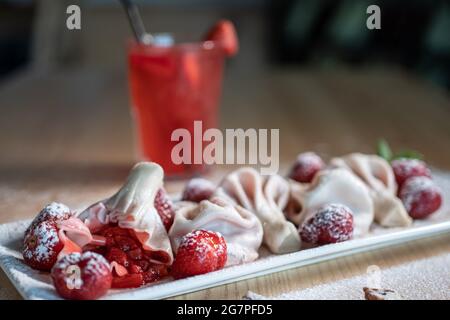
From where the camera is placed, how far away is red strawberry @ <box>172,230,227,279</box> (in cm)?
97

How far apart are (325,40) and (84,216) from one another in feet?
9.44

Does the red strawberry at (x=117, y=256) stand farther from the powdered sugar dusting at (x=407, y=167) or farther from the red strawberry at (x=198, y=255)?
the powdered sugar dusting at (x=407, y=167)

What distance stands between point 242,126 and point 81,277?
4.29ft

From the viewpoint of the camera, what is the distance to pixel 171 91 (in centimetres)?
162

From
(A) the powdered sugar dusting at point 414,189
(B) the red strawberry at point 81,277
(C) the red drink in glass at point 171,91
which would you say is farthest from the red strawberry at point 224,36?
(B) the red strawberry at point 81,277

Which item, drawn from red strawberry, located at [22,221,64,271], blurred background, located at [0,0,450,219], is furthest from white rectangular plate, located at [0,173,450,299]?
blurred background, located at [0,0,450,219]

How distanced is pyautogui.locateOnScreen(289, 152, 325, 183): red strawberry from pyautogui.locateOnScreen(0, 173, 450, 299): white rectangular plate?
212 millimetres

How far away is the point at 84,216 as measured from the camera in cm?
107

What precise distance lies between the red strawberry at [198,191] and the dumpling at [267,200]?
1.1 inches

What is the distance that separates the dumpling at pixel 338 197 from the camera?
119cm

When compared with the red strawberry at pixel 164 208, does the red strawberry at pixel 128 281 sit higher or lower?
lower

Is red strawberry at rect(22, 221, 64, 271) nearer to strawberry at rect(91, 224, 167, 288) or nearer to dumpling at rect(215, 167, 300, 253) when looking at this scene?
strawberry at rect(91, 224, 167, 288)

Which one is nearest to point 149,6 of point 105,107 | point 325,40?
point 325,40

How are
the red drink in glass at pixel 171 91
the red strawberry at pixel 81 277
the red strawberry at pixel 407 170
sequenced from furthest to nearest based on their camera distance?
the red drink in glass at pixel 171 91 → the red strawberry at pixel 407 170 → the red strawberry at pixel 81 277
